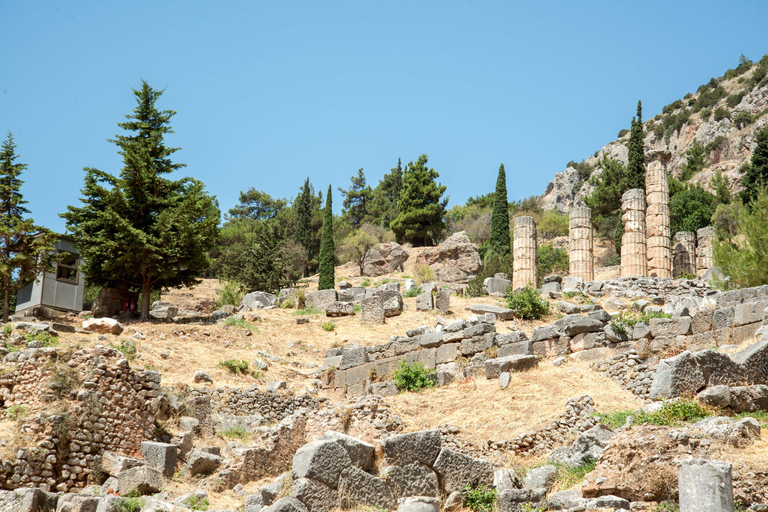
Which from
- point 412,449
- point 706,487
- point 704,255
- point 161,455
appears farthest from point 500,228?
point 706,487

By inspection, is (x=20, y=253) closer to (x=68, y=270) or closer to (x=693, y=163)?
(x=68, y=270)

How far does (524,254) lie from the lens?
1196 inches

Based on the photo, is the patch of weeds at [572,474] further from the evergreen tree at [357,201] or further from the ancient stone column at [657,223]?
the evergreen tree at [357,201]

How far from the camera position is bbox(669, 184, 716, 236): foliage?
45125 millimetres

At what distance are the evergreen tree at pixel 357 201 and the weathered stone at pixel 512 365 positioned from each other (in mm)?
54075

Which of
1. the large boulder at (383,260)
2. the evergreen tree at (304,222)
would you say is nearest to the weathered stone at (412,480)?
the large boulder at (383,260)

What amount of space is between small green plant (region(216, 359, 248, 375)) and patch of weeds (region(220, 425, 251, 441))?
3.37m

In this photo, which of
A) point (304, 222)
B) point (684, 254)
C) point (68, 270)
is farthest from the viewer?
point (304, 222)

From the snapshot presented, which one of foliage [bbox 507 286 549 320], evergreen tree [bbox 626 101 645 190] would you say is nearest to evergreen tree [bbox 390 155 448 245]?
evergreen tree [bbox 626 101 645 190]

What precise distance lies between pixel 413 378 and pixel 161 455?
5921mm

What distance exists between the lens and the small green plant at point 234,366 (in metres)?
17.6

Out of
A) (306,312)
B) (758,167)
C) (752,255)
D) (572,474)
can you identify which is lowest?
(572,474)

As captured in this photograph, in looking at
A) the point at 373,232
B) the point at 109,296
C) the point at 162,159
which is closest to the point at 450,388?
the point at 109,296

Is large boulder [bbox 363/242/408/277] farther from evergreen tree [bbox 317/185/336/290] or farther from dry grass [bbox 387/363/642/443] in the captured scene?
dry grass [bbox 387/363/642/443]
